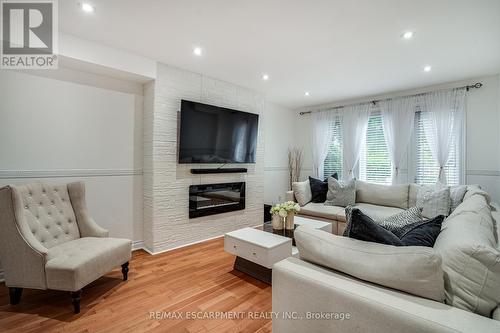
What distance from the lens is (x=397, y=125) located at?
4.14 metres

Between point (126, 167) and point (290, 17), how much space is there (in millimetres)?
2628

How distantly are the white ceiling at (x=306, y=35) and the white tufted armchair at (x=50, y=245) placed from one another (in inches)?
66.5

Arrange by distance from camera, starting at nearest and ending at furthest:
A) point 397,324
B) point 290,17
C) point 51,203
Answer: point 397,324
point 290,17
point 51,203

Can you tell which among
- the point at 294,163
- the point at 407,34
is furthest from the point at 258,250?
the point at 294,163

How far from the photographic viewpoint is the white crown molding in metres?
2.42

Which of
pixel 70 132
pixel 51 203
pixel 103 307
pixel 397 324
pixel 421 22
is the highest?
pixel 421 22

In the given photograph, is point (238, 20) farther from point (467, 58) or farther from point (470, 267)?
point (467, 58)

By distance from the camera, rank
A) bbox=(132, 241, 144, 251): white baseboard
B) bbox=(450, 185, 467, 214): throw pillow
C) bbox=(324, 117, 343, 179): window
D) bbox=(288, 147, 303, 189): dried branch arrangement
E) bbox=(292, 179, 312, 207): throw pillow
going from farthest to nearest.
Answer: bbox=(288, 147, 303, 189): dried branch arrangement
bbox=(324, 117, 343, 179): window
bbox=(292, 179, 312, 207): throw pillow
bbox=(132, 241, 144, 251): white baseboard
bbox=(450, 185, 467, 214): throw pillow

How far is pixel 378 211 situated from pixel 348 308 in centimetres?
297

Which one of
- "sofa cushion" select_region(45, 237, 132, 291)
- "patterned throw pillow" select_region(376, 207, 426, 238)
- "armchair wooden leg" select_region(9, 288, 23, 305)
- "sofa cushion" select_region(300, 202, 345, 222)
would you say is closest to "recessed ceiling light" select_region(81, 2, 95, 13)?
"sofa cushion" select_region(45, 237, 132, 291)

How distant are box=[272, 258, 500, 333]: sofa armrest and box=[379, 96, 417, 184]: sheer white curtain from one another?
12.1 ft

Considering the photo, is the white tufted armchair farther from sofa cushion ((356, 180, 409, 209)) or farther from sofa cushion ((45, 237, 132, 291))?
sofa cushion ((356, 180, 409, 209))

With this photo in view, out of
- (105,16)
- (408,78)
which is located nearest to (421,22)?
(408,78)

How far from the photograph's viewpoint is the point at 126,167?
10.4 ft
